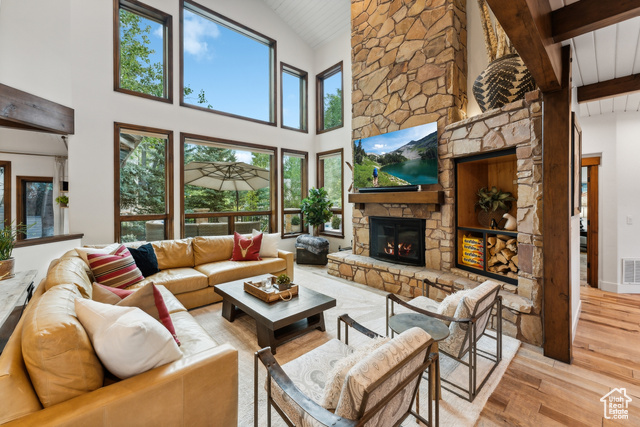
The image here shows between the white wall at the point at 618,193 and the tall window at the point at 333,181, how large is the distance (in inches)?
163

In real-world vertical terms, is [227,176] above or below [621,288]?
above

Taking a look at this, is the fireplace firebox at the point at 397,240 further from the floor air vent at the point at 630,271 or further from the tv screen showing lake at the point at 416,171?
the floor air vent at the point at 630,271

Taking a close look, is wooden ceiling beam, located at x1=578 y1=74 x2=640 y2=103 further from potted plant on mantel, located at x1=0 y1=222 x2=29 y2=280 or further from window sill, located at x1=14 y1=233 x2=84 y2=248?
window sill, located at x1=14 y1=233 x2=84 y2=248

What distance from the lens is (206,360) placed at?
1.34 m

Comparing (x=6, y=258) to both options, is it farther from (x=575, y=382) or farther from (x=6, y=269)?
(x=575, y=382)

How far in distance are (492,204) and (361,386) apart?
3190 millimetres

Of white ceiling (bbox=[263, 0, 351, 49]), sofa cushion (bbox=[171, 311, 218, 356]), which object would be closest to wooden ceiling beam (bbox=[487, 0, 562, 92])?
sofa cushion (bbox=[171, 311, 218, 356])

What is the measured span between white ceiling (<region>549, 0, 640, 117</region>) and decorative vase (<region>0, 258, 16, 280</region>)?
4747mm

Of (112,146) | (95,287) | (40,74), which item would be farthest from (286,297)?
(40,74)

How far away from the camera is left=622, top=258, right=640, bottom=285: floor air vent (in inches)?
149

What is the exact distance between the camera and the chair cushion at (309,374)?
47.7 inches

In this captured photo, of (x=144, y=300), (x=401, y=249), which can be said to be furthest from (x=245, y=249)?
(x=144, y=300)

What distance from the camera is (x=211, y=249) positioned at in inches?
159

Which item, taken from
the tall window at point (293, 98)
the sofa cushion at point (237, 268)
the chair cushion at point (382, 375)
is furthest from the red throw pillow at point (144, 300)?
the tall window at point (293, 98)
